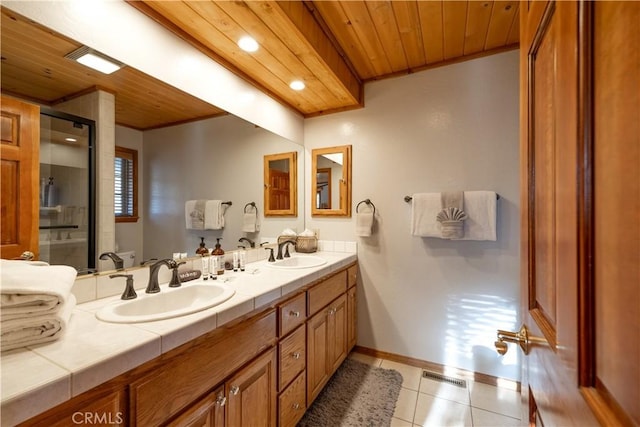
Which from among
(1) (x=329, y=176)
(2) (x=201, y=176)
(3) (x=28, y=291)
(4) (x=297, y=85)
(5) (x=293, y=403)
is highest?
(4) (x=297, y=85)

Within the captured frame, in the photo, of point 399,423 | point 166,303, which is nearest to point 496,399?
point 399,423

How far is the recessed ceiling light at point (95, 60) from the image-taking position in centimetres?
104

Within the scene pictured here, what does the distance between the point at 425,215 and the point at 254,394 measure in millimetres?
1536

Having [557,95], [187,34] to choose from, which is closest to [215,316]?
[557,95]

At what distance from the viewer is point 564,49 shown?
423mm

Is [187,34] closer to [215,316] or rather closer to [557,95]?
[215,316]

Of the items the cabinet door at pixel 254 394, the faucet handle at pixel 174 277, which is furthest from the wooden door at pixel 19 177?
the cabinet door at pixel 254 394

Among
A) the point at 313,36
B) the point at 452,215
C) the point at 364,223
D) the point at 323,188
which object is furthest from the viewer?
the point at 323,188

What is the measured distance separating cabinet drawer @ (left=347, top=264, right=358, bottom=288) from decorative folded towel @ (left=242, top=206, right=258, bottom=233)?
0.81 meters

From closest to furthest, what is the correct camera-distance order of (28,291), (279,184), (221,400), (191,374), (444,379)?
(28,291), (191,374), (221,400), (444,379), (279,184)

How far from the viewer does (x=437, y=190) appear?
2023 mm

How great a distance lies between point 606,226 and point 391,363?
2.18 m

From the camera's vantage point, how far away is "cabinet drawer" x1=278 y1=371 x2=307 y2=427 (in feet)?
4.29

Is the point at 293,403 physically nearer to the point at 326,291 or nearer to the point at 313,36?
the point at 326,291
